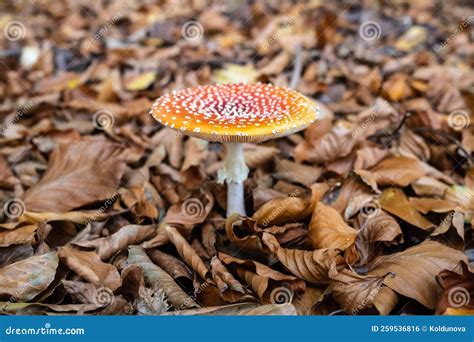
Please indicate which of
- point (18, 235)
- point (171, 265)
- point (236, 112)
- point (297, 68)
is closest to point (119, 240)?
point (171, 265)

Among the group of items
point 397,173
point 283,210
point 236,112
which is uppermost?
point 236,112

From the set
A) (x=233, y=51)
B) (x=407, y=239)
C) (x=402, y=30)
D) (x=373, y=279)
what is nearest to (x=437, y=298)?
(x=373, y=279)

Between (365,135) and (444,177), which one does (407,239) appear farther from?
(365,135)

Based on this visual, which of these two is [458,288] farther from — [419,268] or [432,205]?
[432,205]

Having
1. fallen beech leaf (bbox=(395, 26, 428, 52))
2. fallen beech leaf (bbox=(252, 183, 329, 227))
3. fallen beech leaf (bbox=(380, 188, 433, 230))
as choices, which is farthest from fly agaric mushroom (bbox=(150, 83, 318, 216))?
fallen beech leaf (bbox=(395, 26, 428, 52))

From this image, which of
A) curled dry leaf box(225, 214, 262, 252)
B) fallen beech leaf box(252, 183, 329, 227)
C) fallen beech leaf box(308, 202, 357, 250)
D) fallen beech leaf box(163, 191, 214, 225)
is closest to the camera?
fallen beech leaf box(308, 202, 357, 250)

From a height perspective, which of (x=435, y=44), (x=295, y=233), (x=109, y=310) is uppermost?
(x=435, y=44)

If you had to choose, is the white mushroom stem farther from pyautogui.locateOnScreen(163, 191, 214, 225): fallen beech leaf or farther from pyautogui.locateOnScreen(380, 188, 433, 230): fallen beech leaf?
pyautogui.locateOnScreen(380, 188, 433, 230): fallen beech leaf
